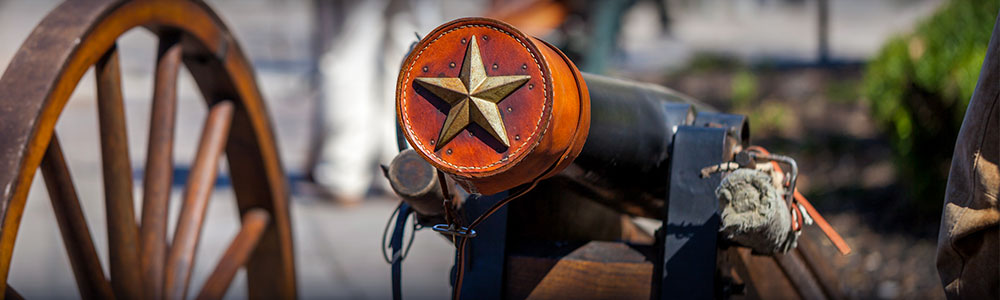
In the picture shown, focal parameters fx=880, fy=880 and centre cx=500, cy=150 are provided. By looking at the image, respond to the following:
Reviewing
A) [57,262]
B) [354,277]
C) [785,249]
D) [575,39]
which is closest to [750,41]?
[575,39]

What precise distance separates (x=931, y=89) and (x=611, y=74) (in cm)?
282

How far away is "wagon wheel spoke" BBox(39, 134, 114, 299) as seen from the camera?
5.04 ft

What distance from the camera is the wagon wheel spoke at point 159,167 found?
6.05 feet

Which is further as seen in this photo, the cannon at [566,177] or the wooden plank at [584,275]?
the wooden plank at [584,275]

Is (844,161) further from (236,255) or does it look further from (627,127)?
(627,127)

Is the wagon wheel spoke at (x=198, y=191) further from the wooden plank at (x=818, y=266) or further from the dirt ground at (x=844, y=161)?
the dirt ground at (x=844, y=161)

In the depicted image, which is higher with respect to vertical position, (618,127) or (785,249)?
(618,127)

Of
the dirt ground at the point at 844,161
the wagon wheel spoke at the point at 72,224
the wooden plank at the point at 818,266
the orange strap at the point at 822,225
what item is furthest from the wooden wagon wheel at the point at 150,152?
the dirt ground at the point at 844,161

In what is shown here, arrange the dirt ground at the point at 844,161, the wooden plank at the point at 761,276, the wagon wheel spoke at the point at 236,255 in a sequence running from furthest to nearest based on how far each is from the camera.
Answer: the dirt ground at the point at 844,161 → the wagon wheel spoke at the point at 236,255 → the wooden plank at the point at 761,276

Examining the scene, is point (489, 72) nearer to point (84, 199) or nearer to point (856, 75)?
point (84, 199)

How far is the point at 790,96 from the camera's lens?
6.19 metres

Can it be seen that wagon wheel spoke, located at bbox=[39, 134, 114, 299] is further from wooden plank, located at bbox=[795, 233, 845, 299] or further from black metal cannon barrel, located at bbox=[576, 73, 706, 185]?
wooden plank, located at bbox=[795, 233, 845, 299]

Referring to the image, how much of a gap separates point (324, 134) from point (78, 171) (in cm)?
180

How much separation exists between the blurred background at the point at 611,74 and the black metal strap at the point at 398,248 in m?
2.19
